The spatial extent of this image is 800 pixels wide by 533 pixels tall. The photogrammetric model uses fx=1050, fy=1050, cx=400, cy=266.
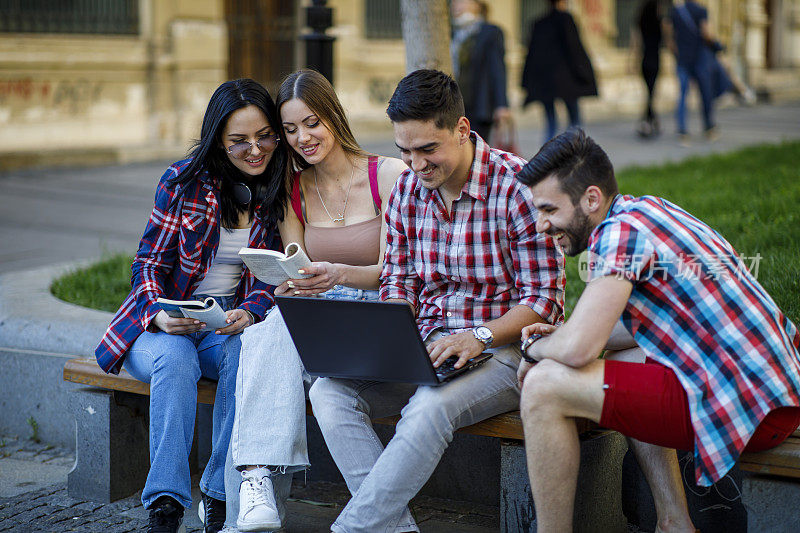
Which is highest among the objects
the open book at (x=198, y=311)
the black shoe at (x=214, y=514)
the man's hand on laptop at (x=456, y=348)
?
the open book at (x=198, y=311)

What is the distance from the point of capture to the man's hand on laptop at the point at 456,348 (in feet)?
10.7

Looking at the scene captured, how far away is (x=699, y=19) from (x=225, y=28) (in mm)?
6162

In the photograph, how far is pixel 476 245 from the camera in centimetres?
349

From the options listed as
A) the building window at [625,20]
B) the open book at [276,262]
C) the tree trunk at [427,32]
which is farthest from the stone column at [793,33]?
the open book at [276,262]

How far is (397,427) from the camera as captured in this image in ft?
10.5

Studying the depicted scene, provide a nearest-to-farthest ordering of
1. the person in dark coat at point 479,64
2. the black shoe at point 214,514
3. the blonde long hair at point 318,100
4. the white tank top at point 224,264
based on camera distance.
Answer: the black shoe at point 214,514
the blonde long hair at point 318,100
the white tank top at point 224,264
the person in dark coat at point 479,64

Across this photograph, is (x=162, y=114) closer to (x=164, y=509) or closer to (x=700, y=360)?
(x=164, y=509)

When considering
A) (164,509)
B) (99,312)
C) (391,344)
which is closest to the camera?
(391,344)

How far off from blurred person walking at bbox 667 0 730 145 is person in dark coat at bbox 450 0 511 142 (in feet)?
18.5

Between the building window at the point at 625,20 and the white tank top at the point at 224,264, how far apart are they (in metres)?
18.5

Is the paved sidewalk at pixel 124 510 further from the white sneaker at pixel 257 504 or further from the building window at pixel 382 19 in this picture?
the building window at pixel 382 19

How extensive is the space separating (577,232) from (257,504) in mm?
1335

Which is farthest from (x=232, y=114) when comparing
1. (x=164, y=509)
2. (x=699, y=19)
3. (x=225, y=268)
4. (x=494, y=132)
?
(x=699, y=19)

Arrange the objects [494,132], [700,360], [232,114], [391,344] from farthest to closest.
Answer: [494,132]
[232,114]
[391,344]
[700,360]
